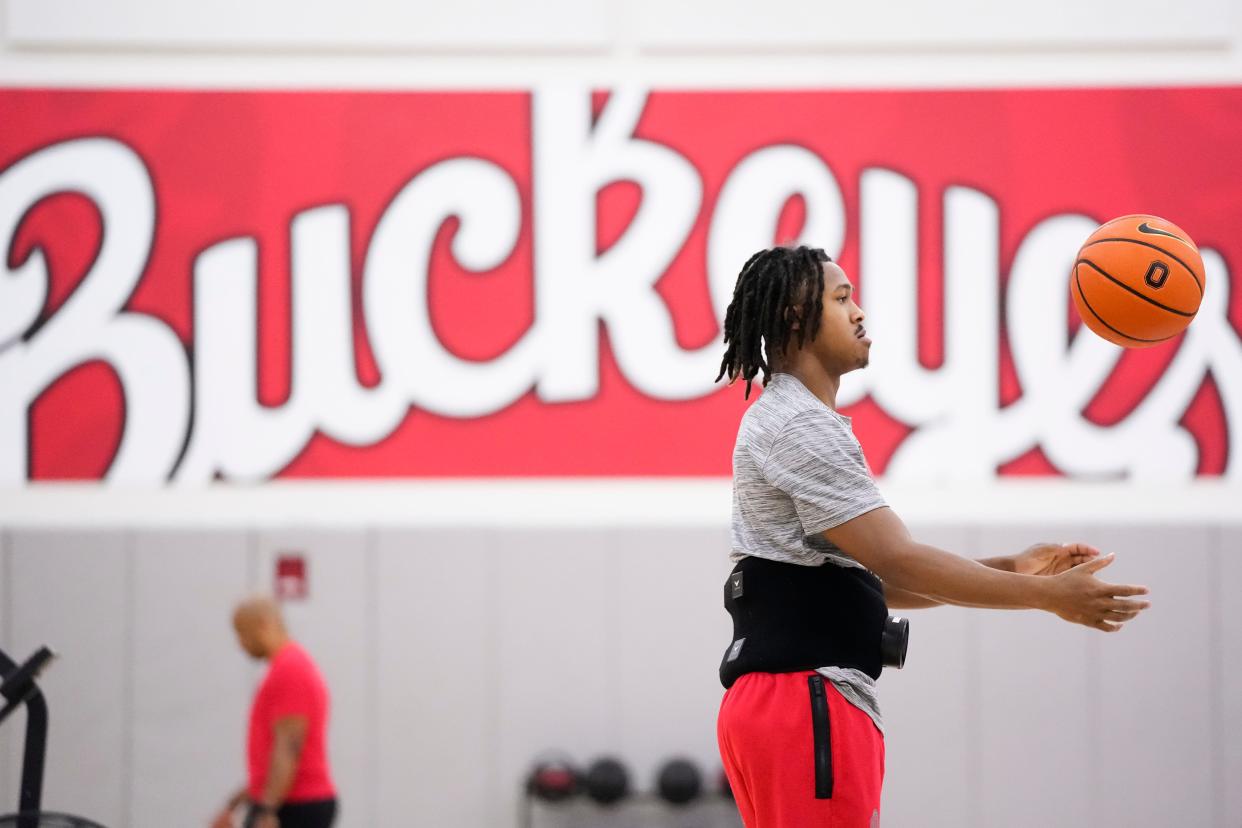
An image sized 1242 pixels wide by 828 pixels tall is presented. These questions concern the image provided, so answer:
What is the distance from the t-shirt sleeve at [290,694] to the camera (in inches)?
179

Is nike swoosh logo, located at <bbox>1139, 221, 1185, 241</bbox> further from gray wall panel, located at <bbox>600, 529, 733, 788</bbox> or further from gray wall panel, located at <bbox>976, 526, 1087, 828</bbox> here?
gray wall panel, located at <bbox>600, 529, 733, 788</bbox>

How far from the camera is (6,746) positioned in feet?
18.9

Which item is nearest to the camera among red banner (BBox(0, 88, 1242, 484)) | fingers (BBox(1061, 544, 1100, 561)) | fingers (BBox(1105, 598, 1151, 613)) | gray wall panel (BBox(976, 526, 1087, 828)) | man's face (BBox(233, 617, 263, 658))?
fingers (BBox(1105, 598, 1151, 613))

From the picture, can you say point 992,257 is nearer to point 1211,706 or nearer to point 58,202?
point 1211,706

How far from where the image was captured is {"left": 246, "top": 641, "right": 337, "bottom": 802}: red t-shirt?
4.56 metres

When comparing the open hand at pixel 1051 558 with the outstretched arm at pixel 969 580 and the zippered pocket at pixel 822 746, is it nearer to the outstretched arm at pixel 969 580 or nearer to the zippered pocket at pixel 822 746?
the outstretched arm at pixel 969 580

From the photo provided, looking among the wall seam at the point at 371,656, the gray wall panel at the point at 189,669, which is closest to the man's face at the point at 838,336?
the wall seam at the point at 371,656

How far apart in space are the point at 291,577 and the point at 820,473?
153 inches

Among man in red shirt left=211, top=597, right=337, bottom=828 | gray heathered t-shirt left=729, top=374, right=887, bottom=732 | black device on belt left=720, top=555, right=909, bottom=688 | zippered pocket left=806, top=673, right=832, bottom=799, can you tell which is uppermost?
gray heathered t-shirt left=729, top=374, right=887, bottom=732

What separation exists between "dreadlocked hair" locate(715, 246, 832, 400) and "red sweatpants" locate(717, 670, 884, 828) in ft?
2.10

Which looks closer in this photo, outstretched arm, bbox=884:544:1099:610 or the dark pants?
outstretched arm, bbox=884:544:1099:610

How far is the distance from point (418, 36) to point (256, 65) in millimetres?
761

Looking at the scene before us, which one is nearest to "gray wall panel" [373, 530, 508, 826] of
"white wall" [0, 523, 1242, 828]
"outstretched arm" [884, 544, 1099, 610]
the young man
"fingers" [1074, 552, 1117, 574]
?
"white wall" [0, 523, 1242, 828]

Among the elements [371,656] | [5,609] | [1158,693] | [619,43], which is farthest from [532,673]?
[619,43]
